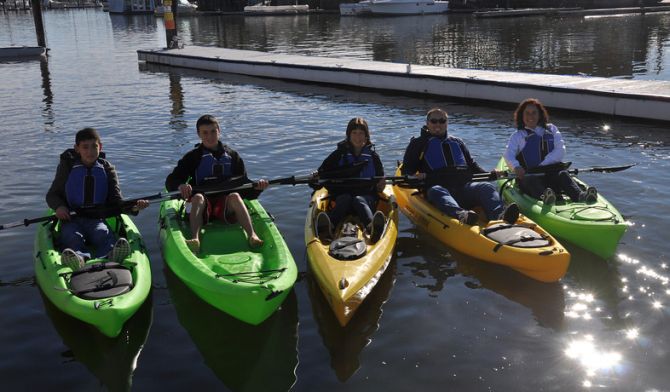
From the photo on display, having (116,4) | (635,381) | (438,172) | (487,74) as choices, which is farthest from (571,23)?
(116,4)

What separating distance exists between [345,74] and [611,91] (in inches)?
362

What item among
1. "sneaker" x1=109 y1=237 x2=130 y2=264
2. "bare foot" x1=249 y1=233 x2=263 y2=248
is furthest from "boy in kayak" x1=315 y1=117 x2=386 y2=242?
"sneaker" x1=109 y1=237 x2=130 y2=264

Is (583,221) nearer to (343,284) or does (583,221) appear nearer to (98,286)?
(343,284)

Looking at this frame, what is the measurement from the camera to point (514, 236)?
7.80 metres

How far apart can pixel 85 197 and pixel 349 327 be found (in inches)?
146

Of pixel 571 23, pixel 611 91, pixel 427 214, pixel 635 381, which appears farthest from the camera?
pixel 571 23

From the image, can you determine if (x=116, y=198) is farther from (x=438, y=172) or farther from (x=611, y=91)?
(x=611, y=91)

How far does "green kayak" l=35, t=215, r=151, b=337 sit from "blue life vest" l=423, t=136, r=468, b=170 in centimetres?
429

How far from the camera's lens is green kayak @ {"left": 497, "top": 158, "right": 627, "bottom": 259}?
317 inches

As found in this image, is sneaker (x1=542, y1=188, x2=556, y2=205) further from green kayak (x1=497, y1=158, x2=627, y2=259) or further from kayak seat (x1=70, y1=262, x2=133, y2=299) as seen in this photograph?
kayak seat (x1=70, y1=262, x2=133, y2=299)

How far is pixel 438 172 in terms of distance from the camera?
9133 mm

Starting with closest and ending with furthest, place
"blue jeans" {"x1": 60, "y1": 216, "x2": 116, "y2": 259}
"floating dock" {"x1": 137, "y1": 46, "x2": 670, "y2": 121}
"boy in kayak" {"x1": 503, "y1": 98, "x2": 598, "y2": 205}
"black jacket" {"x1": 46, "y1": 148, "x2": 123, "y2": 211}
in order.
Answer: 1. "blue jeans" {"x1": 60, "y1": 216, "x2": 116, "y2": 259}
2. "black jacket" {"x1": 46, "y1": 148, "x2": 123, "y2": 211}
3. "boy in kayak" {"x1": 503, "y1": 98, "x2": 598, "y2": 205}
4. "floating dock" {"x1": 137, "y1": 46, "x2": 670, "y2": 121}

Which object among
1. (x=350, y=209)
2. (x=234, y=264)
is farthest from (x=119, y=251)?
(x=350, y=209)

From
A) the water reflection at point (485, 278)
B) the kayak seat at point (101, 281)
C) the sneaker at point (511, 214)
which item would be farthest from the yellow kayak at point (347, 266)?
the kayak seat at point (101, 281)
